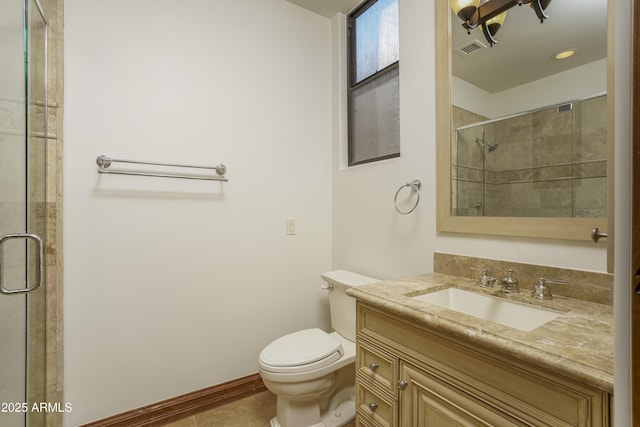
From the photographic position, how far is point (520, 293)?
3.51ft

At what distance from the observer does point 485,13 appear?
1.24 m

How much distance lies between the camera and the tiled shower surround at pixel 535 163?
965mm

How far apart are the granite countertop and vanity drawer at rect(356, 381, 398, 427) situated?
12.6 inches

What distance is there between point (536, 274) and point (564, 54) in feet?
2.60

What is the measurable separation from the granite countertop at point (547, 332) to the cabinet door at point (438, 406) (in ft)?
0.54

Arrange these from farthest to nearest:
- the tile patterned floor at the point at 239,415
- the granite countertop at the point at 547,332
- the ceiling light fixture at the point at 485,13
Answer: the tile patterned floor at the point at 239,415 < the ceiling light fixture at the point at 485,13 < the granite countertop at the point at 547,332

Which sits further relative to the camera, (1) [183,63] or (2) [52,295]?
(1) [183,63]

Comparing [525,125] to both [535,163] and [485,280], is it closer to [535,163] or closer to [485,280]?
[535,163]

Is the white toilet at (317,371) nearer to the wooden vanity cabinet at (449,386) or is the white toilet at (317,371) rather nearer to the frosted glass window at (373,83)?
the wooden vanity cabinet at (449,386)

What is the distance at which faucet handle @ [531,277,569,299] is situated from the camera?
1.00 metres

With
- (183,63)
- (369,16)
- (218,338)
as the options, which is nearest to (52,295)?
(218,338)

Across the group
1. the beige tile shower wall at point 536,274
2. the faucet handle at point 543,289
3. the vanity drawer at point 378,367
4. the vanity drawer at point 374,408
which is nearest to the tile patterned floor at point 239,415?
the vanity drawer at point 374,408

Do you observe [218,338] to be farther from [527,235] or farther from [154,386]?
[527,235]

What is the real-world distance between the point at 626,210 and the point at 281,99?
1877 mm
